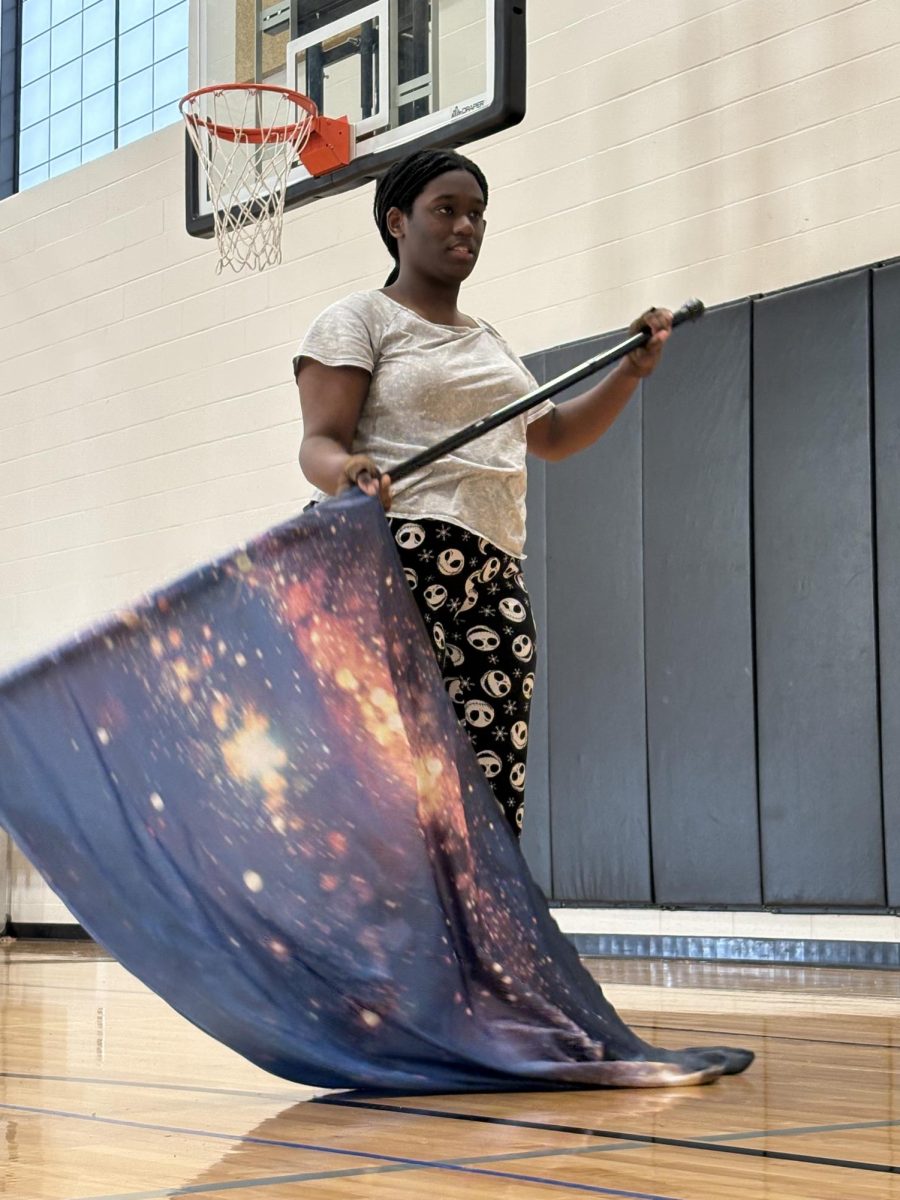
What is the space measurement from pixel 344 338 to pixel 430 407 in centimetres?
14

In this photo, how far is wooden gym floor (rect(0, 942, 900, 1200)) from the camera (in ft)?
4.33

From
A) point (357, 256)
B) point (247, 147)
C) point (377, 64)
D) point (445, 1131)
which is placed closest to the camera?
point (445, 1131)

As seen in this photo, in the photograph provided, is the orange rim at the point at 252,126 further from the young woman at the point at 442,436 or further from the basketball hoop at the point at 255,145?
the young woman at the point at 442,436

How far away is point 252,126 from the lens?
17.5 feet

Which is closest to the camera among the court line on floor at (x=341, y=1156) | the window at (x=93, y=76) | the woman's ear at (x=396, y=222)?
the court line on floor at (x=341, y=1156)

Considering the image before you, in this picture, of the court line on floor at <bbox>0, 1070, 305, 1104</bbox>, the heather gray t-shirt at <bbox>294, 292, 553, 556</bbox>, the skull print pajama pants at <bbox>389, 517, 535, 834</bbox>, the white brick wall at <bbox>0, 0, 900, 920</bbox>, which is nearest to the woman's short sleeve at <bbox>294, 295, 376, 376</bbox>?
the heather gray t-shirt at <bbox>294, 292, 553, 556</bbox>

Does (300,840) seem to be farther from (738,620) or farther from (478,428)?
(738,620)

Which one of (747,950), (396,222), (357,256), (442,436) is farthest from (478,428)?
(357,256)

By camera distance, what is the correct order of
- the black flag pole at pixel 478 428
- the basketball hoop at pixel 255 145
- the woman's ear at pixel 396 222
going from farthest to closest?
the basketball hoop at pixel 255 145 → the woman's ear at pixel 396 222 → the black flag pole at pixel 478 428

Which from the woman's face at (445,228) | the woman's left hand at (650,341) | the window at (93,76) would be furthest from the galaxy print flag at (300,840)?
the window at (93,76)

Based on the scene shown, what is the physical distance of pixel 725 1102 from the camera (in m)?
1.78

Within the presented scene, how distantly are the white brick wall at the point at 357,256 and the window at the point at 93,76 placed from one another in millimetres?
246

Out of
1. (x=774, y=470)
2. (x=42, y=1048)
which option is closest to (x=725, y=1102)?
(x=42, y=1048)

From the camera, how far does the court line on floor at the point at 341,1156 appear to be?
1.28 m
